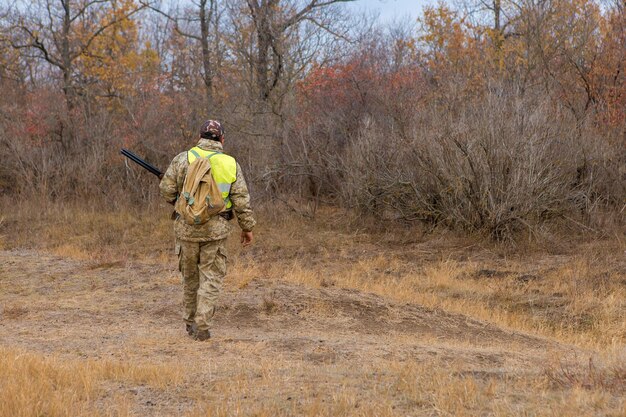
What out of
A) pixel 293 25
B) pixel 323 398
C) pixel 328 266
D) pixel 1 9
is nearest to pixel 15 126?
pixel 1 9

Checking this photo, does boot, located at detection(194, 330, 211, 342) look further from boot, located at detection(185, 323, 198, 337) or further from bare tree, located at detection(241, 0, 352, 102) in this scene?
bare tree, located at detection(241, 0, 352, 102)

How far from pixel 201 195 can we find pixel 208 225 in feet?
0.93

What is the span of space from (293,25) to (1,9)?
397 inches

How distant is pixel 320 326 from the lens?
8.48m

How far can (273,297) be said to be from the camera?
928cm

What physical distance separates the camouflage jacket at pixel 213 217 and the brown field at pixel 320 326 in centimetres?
100

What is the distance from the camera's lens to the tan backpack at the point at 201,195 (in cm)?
691

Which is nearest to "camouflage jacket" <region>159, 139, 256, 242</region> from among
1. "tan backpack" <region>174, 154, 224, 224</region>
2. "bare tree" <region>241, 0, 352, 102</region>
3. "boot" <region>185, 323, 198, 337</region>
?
"tan backpack" <region>174, 154, 224, 224</region>

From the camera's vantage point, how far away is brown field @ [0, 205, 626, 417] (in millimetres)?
4863

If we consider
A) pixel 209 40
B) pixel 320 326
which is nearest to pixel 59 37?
pixel 209 40

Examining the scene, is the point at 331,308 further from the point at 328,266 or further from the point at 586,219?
the point at 586,219

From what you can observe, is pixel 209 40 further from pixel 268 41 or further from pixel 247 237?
pixel 247 237

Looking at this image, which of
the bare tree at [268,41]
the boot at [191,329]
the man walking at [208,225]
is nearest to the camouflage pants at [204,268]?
the man walking at [208,225]

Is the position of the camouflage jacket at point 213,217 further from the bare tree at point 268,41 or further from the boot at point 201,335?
the bare tree at point 268,41
